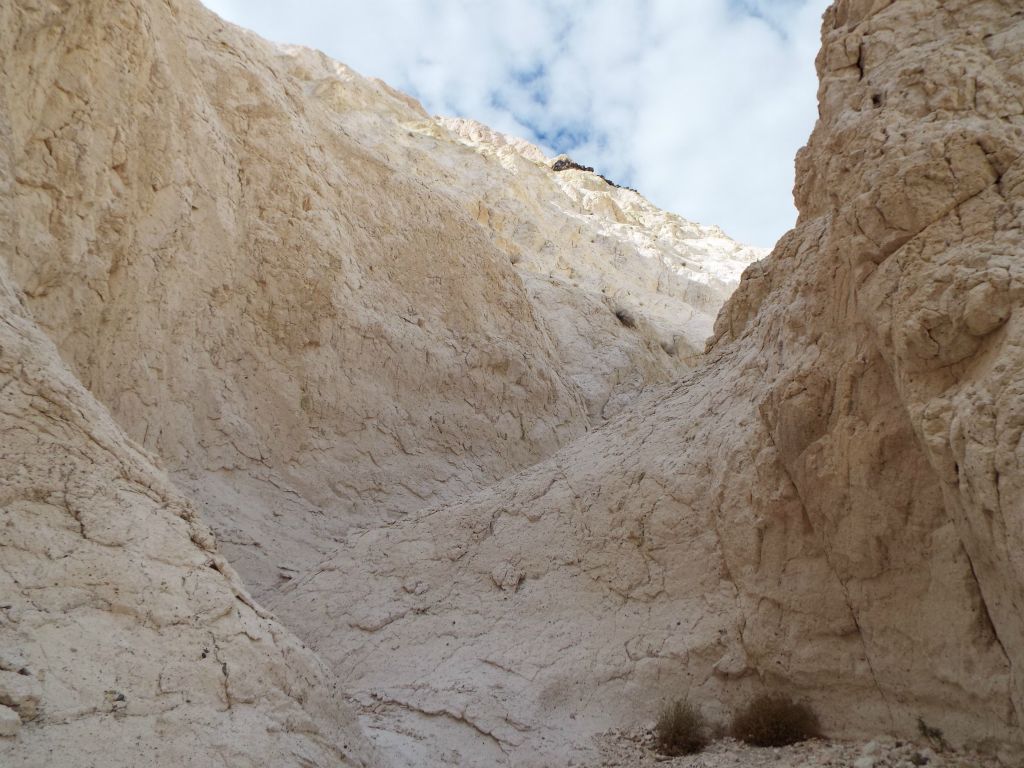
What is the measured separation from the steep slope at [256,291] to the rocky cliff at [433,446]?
5cm

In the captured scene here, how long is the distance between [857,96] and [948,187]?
1.47 metres

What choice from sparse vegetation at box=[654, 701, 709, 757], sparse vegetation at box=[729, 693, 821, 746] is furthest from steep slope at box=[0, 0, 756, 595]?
sparse vegetation at box=[729, 693, 821, 746]

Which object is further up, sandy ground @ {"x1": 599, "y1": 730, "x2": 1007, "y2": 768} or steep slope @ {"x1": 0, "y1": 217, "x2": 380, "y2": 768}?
steep slope @ {"x1": 0, "y1": 217, "x2": 380, "y2": 768}

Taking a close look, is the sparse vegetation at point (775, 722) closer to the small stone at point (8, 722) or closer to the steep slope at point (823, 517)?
the steep slope at point (823, 517)

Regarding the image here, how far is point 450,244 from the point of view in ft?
49.3

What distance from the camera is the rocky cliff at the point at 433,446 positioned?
422cm

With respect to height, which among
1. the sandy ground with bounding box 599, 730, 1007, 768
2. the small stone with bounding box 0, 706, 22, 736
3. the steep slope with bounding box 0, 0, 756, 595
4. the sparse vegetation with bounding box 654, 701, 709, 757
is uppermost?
the steep slope with bounding box 0, 0, 756, 595

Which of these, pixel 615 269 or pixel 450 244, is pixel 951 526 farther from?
pixel 615 269

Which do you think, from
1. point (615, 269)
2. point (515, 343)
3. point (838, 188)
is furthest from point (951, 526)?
point (615, 269)

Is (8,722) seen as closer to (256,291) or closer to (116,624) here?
(116,624)

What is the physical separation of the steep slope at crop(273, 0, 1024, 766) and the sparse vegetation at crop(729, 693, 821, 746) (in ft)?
0.45

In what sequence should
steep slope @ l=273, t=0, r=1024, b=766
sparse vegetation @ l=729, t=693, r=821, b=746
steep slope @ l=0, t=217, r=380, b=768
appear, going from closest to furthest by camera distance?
steep slope @ l=0, t=217, r=380, b=768 → steep slope @ l=273, t=0, r=1024, b=766 → sparse vegetation @ l=729, t=693, r=821, b=746

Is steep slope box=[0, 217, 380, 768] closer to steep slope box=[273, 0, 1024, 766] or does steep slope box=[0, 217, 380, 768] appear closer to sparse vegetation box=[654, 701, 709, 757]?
steep slope box=[273, 0, 1024, 766]

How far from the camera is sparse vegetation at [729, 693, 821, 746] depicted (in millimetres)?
5336
